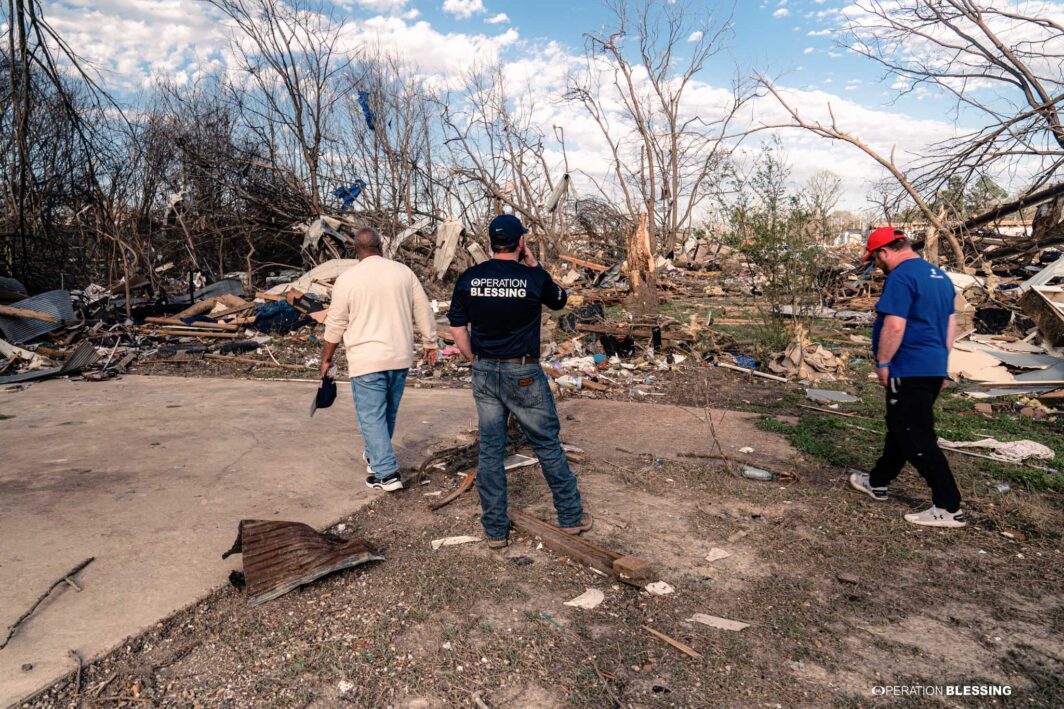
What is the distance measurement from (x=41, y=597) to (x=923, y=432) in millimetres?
4573

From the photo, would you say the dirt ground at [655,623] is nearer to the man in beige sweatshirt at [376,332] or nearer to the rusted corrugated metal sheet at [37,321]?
the man in beige sweatshirt at [376,332]

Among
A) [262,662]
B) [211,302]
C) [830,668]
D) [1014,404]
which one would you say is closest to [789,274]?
[1014,404]

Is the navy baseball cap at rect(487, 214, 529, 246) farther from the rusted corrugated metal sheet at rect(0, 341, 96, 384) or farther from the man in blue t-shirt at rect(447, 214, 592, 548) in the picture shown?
the rusted corrugated metal sheet at rect(0, 341, 96, 384)

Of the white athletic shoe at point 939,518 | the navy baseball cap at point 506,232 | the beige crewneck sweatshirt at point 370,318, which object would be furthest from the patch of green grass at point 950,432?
the beige crewneck sweatshirt at point 370,318

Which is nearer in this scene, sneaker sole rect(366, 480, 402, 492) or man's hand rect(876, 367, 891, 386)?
man's hand rect(876, 367, 891, 386)

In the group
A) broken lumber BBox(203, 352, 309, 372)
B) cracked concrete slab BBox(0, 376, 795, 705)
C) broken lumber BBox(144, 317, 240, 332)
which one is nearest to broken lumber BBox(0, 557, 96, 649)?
cracked concrete slab BBox(0, 376, 795, 705)

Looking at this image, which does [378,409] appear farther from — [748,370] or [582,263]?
[582,263]

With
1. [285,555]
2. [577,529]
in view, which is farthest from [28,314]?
[577,529]

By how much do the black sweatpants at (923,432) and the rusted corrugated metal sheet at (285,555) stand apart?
3041 millimetres

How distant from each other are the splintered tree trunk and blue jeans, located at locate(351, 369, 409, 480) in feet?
28.6

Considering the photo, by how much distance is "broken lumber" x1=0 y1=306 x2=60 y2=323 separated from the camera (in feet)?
33.9

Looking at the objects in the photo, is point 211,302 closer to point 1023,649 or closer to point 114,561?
point 114,561

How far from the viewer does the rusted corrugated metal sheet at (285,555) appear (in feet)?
9.96

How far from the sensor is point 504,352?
3436mm
